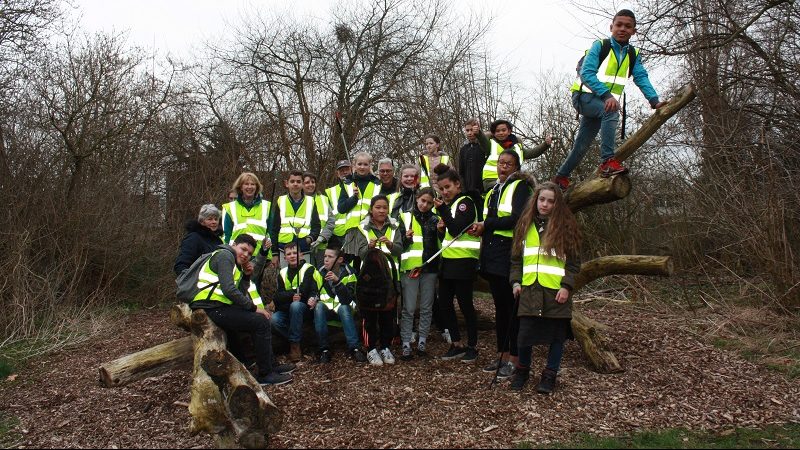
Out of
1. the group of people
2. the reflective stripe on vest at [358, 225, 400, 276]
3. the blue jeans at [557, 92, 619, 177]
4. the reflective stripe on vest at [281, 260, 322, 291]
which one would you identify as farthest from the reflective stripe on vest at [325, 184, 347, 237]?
the blue jeans at [557, 92, 619, 177]

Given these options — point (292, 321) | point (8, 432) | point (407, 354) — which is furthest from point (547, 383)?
point (8, 432)

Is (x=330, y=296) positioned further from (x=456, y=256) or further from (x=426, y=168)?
(x=426, y=168)

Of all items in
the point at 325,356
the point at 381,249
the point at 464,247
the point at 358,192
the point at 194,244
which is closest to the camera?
the point at 464,247

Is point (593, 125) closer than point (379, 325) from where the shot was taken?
Yes

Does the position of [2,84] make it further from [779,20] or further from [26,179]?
[779,20]

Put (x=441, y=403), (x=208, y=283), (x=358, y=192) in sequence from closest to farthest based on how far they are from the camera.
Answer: (x=441, y=403) → (x=208, y=283) → (x=358, y=192)

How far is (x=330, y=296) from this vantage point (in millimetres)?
7051

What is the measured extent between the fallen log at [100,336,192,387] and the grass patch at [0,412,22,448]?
76cm

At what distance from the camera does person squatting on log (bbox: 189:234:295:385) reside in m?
5.78

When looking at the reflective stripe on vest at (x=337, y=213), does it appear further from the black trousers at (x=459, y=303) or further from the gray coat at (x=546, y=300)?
the gray coat at (x=546, y=300)

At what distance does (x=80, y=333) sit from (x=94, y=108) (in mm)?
4744

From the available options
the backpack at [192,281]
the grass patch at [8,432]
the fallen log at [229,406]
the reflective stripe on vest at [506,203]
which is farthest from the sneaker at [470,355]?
the grass patch at [8,432]

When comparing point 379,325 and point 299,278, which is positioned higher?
point 299,278

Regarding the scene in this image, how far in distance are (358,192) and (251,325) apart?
7.67ft
